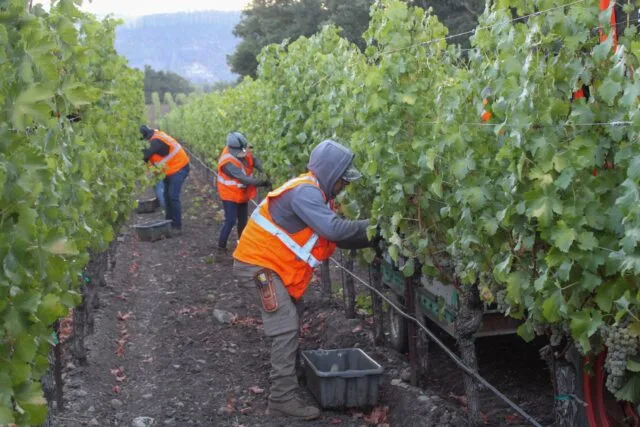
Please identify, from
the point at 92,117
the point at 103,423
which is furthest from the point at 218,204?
the point at 103,423

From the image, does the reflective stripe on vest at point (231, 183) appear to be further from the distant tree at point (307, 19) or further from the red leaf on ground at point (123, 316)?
the distant tree at point (307, 19)

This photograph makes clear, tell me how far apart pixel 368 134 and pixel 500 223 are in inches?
81.8

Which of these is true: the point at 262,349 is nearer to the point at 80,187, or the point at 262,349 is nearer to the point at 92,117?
the point at 92,117

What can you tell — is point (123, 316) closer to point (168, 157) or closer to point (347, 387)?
point (347, 387)

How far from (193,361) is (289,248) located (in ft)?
6.78

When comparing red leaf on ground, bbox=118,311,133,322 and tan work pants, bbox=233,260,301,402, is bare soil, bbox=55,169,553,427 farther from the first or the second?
tan work pants, bbox=233,260,301,402

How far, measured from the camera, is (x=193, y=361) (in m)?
7.61

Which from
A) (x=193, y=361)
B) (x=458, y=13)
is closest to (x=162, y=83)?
(x=458, y=13)

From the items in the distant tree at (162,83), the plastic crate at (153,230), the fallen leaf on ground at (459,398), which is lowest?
the distant tree at (162,83)

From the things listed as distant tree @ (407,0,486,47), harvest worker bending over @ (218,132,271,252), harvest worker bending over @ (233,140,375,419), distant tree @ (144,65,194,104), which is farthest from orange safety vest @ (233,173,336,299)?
distant tree @ (144,65,194,104)

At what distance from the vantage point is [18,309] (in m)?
2.97

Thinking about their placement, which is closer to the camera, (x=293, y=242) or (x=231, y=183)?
(x=293, y=242)

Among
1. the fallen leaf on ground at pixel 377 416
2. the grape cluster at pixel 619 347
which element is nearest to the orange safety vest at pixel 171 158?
the fallen leaf on ground at pixel 377 416

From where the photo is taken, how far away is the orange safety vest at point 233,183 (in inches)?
465
